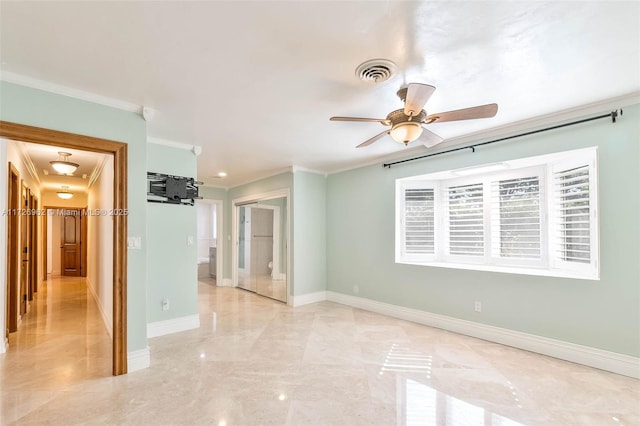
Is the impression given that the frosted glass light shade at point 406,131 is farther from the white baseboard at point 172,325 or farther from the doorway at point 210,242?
the doorway at point 210,242

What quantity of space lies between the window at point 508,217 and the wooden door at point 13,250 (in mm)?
4857

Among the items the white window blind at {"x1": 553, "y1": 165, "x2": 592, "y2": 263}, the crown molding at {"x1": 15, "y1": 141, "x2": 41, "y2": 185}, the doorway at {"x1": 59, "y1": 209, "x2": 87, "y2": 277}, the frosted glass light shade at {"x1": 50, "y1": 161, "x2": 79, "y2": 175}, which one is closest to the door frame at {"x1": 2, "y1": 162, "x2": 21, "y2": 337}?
the crown molding at {"x1": 15, "y1": 141, "x2": 41, "y2": 185}

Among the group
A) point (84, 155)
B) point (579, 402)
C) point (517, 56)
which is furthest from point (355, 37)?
point (84, 155)

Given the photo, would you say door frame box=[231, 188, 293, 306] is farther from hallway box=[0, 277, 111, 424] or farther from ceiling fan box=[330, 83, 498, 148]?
ceiling fan box=[330, 83, 498, 148]

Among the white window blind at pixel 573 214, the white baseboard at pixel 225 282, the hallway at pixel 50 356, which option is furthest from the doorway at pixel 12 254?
the white window blind at pixel 573 214

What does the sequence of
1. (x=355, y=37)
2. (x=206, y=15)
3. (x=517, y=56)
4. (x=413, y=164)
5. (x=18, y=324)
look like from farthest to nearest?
(x=413, y=164)
(x=18, y=324)
(x=517, y=56)
(x=355, y=37)
(x=206, y=15)

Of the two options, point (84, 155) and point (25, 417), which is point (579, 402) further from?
point (84, 155)

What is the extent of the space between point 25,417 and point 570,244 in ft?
16.1

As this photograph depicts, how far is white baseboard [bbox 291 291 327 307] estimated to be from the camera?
513 centimetres

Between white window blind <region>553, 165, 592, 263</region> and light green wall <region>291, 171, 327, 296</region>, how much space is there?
3466 millimetres

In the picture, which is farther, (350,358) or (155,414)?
(350,358)

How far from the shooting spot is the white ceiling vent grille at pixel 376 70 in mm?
2025

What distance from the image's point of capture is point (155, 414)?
82.8 inches

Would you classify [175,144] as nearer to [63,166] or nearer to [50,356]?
[63,166]
